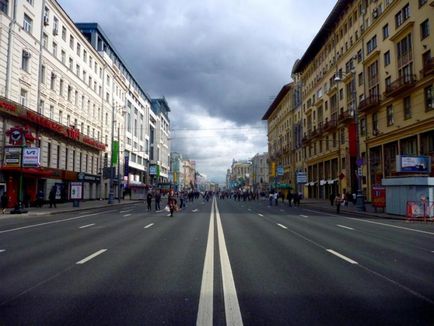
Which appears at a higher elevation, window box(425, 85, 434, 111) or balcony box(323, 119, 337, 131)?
balcony box(323, 119, 337, 131)

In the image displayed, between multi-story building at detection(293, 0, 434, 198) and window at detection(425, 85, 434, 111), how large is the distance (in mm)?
81

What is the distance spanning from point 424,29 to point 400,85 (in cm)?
478

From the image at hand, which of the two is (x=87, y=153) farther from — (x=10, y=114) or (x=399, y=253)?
(x=399, y=253)

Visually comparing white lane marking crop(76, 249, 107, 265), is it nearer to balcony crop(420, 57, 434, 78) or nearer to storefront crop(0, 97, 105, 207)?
storefront crop(0, 97, 105, 207)

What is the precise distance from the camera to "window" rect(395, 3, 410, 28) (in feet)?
114

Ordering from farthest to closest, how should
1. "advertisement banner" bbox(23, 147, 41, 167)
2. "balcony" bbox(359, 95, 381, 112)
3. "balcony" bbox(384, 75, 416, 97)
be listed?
"balcony" bbox(359, 95, 381, 112)
"balcony" bbox(384, 75, 416, 97)
"advertisement banner" bbox(23, 147, 41, 167)

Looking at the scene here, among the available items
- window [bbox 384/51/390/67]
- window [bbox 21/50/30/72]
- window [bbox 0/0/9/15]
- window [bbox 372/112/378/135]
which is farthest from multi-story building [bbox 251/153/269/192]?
window [bbox 0/0/9/15]

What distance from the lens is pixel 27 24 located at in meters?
35.3

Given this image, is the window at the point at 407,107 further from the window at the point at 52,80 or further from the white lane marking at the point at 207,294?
the window at the point at 52,80

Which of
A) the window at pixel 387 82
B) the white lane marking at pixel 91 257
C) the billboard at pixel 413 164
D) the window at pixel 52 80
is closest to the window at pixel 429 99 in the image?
the billboard at pixel 413 164

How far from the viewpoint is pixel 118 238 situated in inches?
523

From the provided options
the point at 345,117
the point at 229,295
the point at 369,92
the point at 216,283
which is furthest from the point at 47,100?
the point at 229,295

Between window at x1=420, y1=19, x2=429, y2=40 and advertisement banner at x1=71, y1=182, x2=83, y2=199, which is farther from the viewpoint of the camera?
advertisement banner at x1=71, y1=182, x2=83, y2=199

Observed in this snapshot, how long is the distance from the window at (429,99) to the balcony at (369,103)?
26.6 feet
